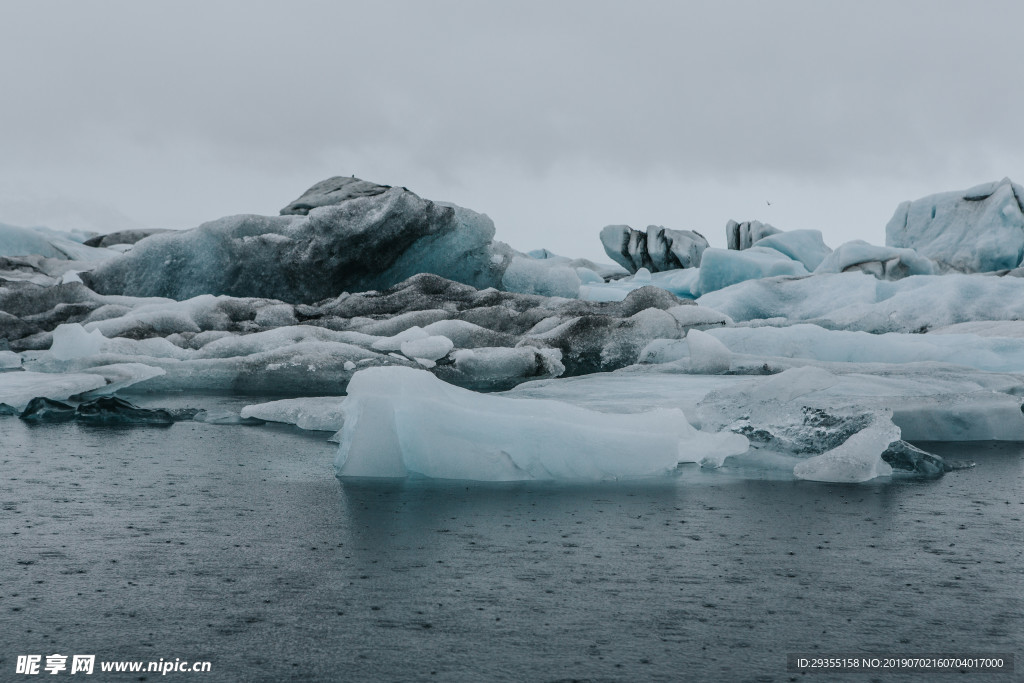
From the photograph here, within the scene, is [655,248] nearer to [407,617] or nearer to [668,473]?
[668,473]

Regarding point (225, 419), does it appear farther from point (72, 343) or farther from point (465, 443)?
point (72, 343)

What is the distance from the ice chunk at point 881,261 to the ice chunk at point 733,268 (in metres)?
0.94

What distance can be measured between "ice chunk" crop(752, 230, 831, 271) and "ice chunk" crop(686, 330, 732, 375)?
16.2 meters

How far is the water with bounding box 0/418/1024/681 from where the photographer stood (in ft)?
7.36

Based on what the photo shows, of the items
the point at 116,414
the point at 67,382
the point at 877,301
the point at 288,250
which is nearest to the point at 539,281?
the point at 288,250

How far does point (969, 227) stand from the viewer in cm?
2469

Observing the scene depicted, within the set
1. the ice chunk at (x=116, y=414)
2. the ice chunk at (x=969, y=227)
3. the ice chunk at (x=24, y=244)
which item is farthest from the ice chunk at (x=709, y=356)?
the ice chunk at (x=969, y=227)

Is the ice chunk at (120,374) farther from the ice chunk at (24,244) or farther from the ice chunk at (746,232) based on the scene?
the ice chunk at (746,232)

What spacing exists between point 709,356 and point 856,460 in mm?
4644

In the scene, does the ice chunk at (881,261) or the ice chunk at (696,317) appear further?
the ice chunk at (881,261)

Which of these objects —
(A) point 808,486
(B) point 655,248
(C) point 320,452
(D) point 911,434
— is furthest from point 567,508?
(B) point 655,248

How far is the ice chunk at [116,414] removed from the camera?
6.72m

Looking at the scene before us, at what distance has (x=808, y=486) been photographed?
4555 millimetres

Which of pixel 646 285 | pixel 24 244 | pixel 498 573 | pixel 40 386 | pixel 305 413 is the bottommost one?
pixel 498 573
